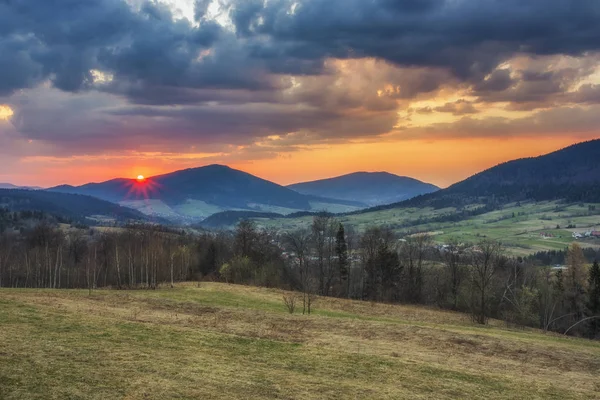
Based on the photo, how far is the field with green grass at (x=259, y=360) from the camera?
1537 cm

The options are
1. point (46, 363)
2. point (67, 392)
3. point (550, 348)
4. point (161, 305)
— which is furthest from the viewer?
point (161, 305)

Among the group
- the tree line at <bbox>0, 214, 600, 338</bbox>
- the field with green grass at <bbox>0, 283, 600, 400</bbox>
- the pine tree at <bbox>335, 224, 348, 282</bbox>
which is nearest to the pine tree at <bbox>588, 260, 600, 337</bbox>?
the tree line at <bbox>0, 214, 600, 338</bbox>

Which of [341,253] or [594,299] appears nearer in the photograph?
[594,299]

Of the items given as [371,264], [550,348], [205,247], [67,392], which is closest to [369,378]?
[67,392]

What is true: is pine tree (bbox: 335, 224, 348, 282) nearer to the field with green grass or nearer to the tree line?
the tree line

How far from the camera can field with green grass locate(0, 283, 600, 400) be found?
605 inches

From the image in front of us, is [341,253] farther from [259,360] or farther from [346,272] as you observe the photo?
[259,360]

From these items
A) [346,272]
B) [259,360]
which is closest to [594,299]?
[346,272]

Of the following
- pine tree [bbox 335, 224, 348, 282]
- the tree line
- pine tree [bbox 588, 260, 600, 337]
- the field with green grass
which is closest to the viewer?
the field with green grass

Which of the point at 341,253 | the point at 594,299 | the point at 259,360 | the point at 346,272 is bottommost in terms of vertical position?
the point at 594,299

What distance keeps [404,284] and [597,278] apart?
34096 mm

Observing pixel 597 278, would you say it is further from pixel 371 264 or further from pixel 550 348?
pixel 550 348

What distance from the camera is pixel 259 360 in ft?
67.7

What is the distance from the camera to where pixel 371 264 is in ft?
292
